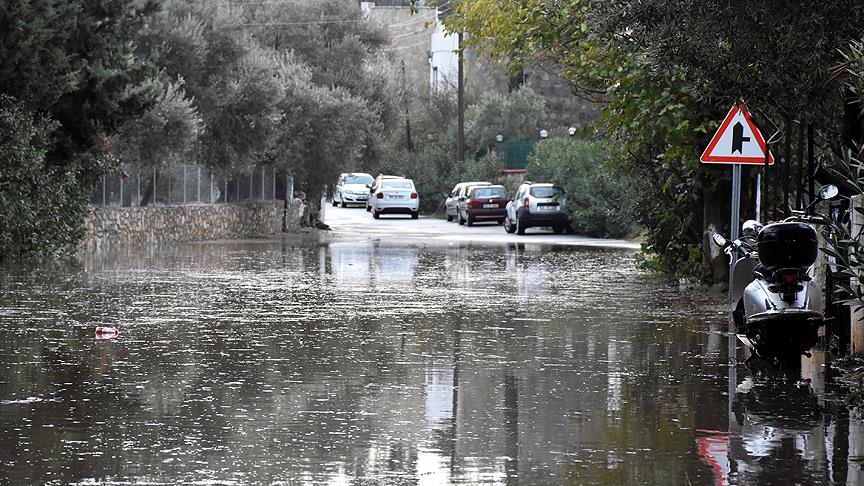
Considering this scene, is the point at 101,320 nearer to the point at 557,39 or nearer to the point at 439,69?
the point at 557,39

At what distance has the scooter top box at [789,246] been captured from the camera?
11.7m

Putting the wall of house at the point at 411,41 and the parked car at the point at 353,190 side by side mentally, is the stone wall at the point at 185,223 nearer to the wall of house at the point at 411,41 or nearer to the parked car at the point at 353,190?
the parked car at the point at 353,190

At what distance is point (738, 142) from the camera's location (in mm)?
16312

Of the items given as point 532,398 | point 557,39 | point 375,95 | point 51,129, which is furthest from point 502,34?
point 375,95

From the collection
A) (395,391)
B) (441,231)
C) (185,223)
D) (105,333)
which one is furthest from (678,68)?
(441,231)

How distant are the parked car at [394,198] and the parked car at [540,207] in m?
15.2

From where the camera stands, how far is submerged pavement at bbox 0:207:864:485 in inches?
311

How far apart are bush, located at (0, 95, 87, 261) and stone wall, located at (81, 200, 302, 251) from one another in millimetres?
4782

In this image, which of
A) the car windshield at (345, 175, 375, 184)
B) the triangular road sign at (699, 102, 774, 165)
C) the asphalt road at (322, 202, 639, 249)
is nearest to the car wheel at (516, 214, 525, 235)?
the asphalt road at (322, 202, 639, 249)

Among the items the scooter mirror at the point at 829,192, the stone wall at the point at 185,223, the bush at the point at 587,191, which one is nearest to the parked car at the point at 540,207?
the bush at the point at 587,191

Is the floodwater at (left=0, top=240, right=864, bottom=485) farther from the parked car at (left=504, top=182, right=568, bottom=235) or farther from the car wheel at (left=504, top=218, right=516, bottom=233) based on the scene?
the car wheel at (left=504, top=218, right=516, bottom=233)

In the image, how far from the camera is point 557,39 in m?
22.0

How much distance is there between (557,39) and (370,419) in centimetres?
1342

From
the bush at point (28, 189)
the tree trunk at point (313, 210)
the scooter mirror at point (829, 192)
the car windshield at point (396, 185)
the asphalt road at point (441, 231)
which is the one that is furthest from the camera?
the car windshield at point (396, 185)
